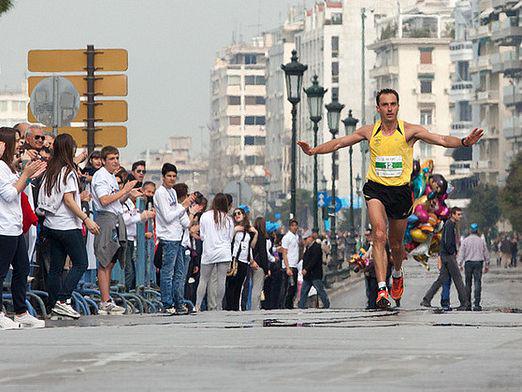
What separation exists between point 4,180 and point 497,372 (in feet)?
21.6

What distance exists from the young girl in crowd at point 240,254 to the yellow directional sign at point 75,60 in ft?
8.78

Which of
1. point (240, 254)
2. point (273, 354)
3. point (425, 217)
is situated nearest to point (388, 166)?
point (425, 217)

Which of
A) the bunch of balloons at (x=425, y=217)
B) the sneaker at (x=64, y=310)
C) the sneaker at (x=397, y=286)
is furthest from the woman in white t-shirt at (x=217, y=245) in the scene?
the sneaker at (x=64, y=310)

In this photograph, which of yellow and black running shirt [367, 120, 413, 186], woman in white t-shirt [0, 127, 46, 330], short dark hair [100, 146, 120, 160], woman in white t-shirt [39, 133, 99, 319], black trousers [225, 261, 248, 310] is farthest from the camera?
black trousers [225, 261, 248, 310]

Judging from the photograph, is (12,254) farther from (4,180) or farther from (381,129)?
(381,129)

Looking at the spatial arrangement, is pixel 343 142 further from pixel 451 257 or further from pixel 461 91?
pixel 461 91

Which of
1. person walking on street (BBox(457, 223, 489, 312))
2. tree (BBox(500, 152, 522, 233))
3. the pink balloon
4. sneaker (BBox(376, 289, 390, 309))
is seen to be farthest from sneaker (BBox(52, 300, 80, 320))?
tree (BBox(500, 152, 522, 233))

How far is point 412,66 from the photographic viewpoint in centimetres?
19988

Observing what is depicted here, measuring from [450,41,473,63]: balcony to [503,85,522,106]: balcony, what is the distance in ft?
97.8

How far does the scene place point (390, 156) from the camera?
1980cm

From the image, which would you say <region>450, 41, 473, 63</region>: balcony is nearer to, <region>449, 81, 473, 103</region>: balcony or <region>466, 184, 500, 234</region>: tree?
<region>449, 81, 473, 103</region>: balcony

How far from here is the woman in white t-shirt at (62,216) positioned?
1905 cm

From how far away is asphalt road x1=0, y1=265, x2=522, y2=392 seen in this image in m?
11.2

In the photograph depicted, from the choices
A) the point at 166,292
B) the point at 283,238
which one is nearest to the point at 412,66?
the point at 283,238
